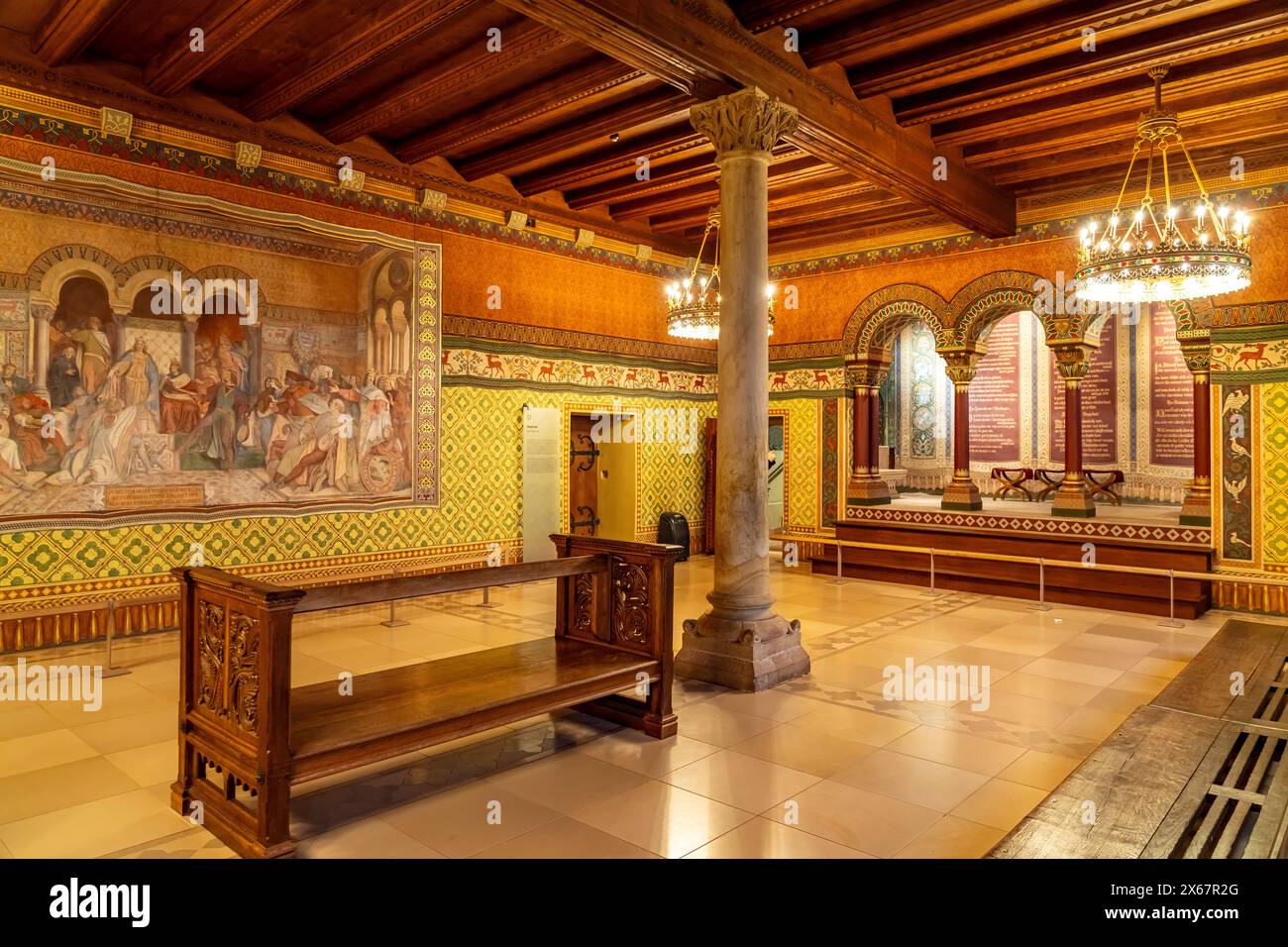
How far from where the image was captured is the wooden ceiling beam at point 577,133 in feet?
23.3

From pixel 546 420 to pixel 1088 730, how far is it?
7.03 m

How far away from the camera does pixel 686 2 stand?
205 inches

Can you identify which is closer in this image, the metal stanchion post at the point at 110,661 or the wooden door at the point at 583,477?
the metal stanchion post at the point at 110,661

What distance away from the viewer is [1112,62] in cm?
610

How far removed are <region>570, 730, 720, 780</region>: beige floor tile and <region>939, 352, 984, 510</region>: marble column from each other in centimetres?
706

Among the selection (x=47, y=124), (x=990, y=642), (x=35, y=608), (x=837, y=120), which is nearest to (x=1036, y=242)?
(x=837, y=120)

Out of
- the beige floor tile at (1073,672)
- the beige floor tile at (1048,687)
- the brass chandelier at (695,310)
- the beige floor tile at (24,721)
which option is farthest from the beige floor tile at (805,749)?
the brass chandelier at (695,310)

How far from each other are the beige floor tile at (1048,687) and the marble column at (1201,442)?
411cm

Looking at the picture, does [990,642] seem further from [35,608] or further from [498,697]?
[35,608]

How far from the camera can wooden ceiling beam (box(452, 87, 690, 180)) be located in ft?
23.3

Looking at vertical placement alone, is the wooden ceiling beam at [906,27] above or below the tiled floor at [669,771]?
above

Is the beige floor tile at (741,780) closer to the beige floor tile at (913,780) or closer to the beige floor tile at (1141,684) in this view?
the beige floor tile at (913,780)

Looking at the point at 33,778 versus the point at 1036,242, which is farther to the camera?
the point at 1036,242

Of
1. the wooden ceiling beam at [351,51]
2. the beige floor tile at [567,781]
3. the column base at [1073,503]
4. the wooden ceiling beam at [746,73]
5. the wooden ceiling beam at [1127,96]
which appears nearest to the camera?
the beige floor tile at [567,781]
